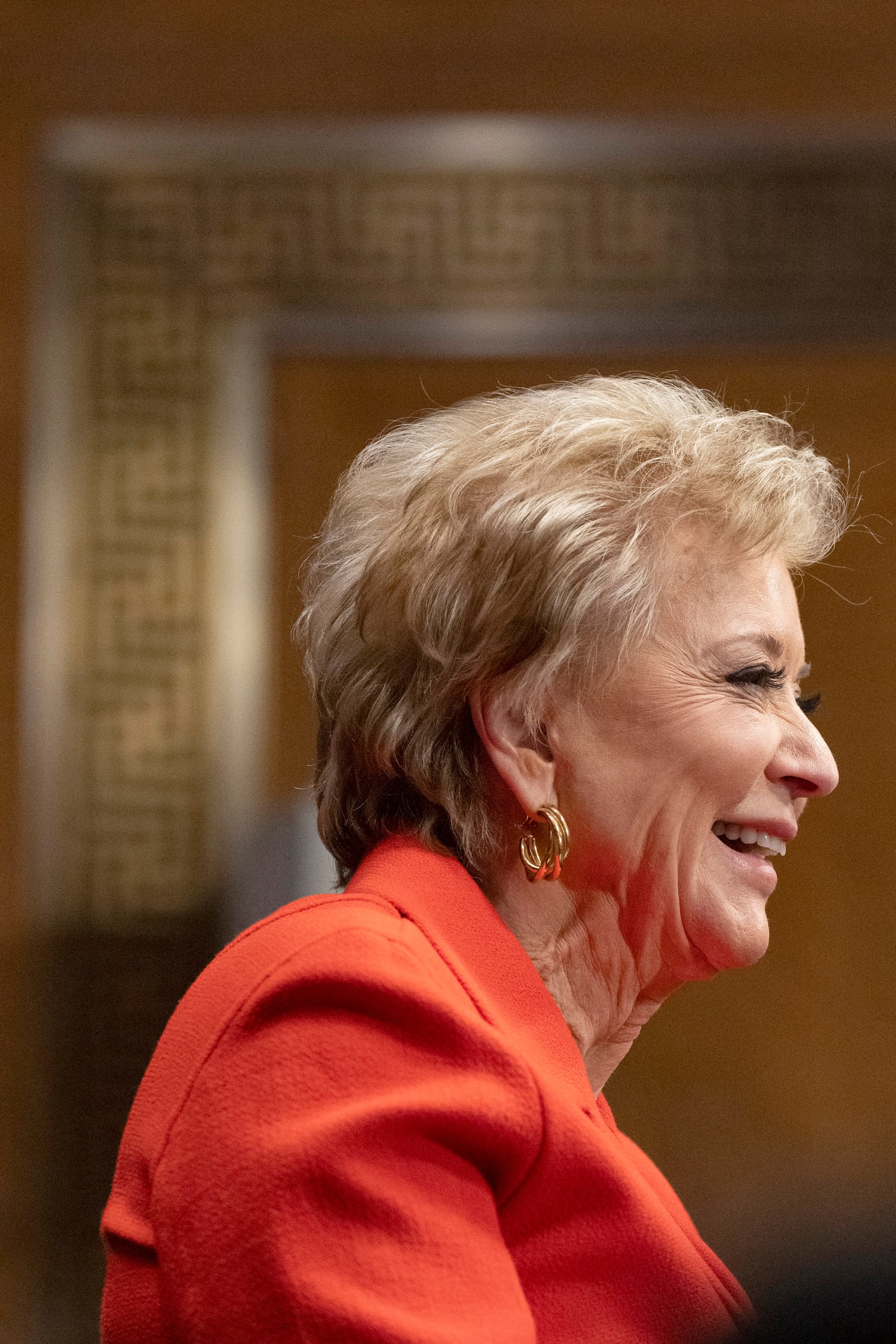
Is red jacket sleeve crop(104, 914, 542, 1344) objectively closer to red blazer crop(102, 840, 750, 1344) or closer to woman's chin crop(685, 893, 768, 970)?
red blazer crop(102, 840, 750, 1344)

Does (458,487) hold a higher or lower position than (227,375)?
lower

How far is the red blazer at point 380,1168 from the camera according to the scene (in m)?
0.70

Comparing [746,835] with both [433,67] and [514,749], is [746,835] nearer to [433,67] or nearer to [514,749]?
[514,749]

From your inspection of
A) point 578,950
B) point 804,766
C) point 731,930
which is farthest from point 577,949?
point 804,766

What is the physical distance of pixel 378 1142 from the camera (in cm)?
72

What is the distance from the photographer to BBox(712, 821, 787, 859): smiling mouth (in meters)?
1.07

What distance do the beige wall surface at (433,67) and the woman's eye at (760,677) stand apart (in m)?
2.15

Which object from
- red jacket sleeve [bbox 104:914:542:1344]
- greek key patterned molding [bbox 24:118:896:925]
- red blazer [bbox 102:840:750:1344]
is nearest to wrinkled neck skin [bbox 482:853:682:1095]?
red blazer [bbox 102:840:750:1344]

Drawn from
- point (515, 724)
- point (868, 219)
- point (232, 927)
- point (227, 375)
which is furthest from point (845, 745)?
point (515, 724)

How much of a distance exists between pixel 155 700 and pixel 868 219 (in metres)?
1.92

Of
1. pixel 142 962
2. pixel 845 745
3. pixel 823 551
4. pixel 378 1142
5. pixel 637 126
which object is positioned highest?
pixel 637 126

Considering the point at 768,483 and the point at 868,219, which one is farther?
the point at 868,219

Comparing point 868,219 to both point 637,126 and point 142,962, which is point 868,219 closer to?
point 637,126

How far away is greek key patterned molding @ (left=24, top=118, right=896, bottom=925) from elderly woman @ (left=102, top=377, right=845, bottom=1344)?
2.02 m
